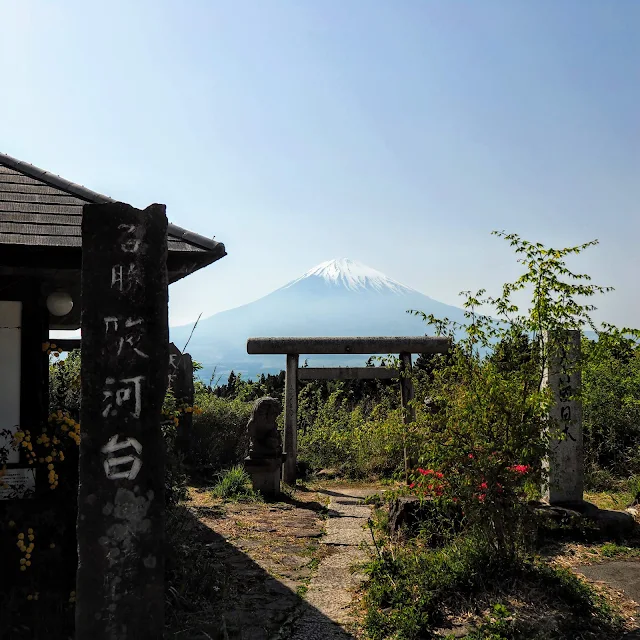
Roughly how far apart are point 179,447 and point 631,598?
8727 mm

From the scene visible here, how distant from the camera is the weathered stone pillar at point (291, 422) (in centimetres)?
1148

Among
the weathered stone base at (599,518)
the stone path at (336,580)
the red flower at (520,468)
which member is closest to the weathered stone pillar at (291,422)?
the stone path at (336,580)

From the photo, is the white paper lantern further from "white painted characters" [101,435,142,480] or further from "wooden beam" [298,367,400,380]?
"wooden beam" [298,367,400,380]

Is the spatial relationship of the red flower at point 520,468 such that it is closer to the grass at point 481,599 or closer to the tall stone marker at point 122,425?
the grass at point 481,599

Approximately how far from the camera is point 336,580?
→ 20.2 feet

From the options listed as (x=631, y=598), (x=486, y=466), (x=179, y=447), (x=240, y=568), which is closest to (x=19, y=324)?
(x=240, y=568)

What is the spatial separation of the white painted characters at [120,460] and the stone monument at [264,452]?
6300 millimetres

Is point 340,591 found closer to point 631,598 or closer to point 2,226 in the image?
point 631,598

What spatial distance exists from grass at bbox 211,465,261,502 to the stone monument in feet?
0.55

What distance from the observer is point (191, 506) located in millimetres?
9344

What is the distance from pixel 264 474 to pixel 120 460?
252 inches

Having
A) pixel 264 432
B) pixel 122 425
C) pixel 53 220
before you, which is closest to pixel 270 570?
pixel 122 425

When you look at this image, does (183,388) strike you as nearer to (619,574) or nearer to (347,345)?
(347,345)

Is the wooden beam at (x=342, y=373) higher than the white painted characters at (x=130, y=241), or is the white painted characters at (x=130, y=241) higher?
the white painted characters at (x=130, y=241)
